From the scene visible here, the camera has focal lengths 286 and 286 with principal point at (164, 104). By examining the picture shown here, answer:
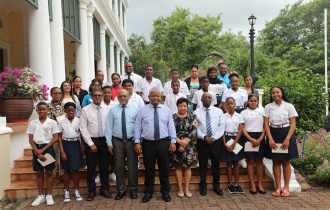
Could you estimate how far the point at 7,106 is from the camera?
6.27m

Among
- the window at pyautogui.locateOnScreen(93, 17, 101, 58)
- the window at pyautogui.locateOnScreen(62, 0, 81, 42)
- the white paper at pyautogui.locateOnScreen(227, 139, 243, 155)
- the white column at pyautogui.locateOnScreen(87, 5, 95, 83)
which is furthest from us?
the window at pyautogui.locateOnScreen(93, 17, 101, 58)

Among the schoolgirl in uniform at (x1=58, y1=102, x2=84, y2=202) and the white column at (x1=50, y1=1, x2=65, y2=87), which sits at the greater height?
the white column at (x1=50, y1=1, x2=65, y2=87)

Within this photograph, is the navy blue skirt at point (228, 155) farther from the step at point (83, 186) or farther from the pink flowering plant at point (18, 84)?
the pink flowering plant at point (18, 84)

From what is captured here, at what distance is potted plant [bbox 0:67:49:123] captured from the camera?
6.26 m

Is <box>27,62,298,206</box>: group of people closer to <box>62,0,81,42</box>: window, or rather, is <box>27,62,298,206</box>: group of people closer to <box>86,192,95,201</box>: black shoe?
<box>86,192,95,201</box>: black shoe

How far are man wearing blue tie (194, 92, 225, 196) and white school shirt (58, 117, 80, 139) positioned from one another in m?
2.28

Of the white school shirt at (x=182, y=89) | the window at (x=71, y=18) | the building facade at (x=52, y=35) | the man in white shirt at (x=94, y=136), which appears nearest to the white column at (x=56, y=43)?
the building facade at (x=52, y=35)

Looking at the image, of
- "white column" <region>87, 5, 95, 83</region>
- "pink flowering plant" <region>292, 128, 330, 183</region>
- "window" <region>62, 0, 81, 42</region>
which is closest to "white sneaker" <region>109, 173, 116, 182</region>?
"pink flowering plant" <region>292, 128, 330, 183</region>

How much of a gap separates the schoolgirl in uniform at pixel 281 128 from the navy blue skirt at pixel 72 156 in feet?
11.7

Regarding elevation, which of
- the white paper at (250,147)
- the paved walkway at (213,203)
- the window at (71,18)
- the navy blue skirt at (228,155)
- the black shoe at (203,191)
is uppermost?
the window at (71,18)

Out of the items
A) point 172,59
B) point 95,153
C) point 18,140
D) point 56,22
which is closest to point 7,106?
point 18,140

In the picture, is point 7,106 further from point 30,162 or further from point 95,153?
point 95,153

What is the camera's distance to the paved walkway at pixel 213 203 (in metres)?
4.94

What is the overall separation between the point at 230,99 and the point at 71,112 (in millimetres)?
Answer: 3021
